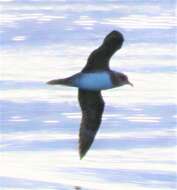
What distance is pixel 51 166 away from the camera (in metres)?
15.3

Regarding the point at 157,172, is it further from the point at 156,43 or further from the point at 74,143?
the point at 156,43

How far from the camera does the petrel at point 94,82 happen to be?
13.3 metres

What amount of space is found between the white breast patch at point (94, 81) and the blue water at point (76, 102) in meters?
1.16

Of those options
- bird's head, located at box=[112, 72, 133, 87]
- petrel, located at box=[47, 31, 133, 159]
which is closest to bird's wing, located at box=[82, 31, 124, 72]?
petrel, located at box=[47, 31, 133, 159]

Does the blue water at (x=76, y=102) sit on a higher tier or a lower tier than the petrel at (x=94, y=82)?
lower

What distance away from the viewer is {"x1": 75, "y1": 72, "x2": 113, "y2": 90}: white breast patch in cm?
1327

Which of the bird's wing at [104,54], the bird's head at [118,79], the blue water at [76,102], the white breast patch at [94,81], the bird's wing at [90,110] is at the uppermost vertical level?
the bird's wing at [104,54]

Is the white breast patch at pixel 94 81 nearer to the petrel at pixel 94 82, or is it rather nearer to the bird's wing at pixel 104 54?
the petrel at pixel 94 82

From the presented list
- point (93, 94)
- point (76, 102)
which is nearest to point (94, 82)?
point (93, 94)

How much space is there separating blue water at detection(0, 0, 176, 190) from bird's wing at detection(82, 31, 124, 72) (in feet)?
3.97

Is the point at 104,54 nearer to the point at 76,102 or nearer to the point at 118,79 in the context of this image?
the point at 118,79

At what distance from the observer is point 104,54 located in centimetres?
1363

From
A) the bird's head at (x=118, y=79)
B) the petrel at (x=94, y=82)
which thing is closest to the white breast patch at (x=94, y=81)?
the petrel at (x=94, y=82)

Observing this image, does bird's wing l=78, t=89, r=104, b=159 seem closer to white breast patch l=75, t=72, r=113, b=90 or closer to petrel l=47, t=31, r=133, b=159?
petrel l=47, t=31, r=133, b=159
